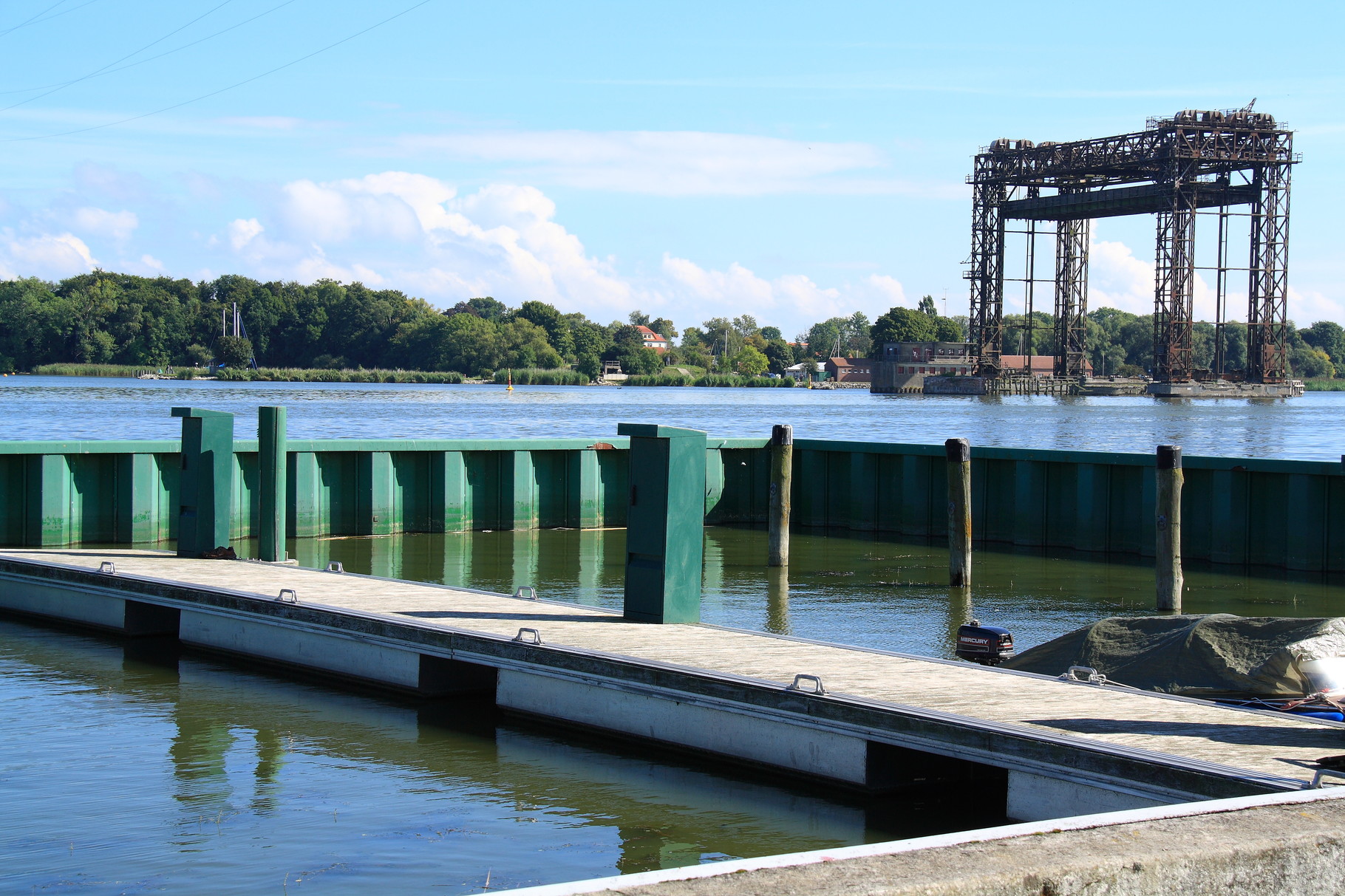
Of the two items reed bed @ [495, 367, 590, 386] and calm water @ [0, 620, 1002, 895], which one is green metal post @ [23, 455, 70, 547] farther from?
reed bed @ [495, 367, 590, 386]

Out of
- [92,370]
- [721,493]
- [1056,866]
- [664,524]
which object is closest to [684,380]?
[92,370]

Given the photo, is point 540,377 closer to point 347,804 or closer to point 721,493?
point 721,493

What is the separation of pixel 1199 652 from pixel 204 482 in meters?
9.77

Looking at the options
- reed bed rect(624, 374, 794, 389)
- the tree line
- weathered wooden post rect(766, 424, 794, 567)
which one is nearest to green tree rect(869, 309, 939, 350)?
the tree line

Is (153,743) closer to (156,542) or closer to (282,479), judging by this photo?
(282,479)

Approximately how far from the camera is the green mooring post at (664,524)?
11008mm

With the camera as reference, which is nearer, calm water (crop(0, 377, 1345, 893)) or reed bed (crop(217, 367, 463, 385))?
calm water (crop(0, 377, 1345, 893))

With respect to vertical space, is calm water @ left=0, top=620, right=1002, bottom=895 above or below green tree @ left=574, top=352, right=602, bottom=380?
below

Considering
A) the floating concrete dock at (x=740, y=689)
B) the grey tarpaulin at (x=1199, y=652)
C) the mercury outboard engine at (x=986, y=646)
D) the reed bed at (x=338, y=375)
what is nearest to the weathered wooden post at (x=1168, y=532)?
the grey tarpaulin at (x=1199, y=652)

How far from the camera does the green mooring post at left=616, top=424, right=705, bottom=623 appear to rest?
11.0 meters

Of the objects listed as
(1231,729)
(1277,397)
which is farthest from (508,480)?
(1277,397)

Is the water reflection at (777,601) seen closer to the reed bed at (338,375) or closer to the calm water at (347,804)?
the calm water at (347,804)

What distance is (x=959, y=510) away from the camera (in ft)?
58.3

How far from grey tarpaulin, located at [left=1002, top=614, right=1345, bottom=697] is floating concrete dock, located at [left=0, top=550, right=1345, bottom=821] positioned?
111 cm
